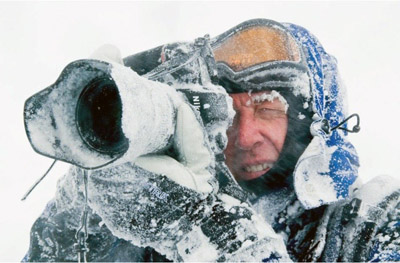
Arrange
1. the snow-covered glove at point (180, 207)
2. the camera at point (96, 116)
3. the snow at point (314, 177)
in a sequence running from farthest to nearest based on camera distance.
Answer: the snow at point (314, 177) → the snow-covered glove at point (180, 207) → the camera at point (96, 116)

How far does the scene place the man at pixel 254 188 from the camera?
4.50 ft

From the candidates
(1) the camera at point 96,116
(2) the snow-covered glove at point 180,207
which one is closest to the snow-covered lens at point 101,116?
(1) the camera at point 96,116

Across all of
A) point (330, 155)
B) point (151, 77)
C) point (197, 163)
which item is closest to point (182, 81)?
point (151, 77)

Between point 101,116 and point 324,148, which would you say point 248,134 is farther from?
point 101,116

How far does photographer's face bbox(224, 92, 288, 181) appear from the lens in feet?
7.36

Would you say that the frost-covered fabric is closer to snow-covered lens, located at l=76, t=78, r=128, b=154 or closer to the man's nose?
the man's nose

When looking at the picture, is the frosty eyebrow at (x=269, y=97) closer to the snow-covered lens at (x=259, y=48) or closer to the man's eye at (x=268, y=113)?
the man's eye at (x=268, y=113)

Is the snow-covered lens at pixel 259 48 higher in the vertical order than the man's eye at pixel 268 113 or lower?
higher

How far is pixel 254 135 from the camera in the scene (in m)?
2.24

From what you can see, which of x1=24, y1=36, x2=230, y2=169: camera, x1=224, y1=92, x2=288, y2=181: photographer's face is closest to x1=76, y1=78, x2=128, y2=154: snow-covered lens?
x1=24, y1=36, x2=230, y2=169: camera

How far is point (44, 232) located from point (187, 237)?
2.81 feet

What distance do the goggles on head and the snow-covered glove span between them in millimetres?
837

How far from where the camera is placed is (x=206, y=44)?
1787mm

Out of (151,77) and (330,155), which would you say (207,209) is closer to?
(151,77)
